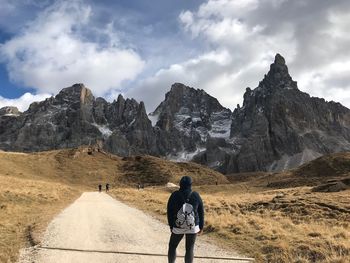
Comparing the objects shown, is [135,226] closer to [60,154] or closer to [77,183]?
[77,183]

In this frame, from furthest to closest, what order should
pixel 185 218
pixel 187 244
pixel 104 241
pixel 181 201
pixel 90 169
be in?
pixel 90 169, pixel 104 241, pixel 187 244, pixel 181 201, pixel 185 218

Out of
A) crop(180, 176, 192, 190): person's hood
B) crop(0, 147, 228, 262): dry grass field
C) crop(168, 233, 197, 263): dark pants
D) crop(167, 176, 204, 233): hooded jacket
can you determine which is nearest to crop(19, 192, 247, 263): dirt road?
crop(168, 233, 197, 263): dark pants

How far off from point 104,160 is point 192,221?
512 ft

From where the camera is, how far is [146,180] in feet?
479

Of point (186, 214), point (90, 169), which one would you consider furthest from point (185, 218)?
point (90, 169)

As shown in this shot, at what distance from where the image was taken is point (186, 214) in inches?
437

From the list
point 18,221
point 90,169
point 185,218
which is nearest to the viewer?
point 185,218

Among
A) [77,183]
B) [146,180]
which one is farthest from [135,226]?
[146,180]

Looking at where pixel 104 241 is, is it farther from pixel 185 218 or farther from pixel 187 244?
pixel 185 218

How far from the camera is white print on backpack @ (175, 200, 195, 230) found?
36.3ft

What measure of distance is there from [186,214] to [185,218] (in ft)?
0.32

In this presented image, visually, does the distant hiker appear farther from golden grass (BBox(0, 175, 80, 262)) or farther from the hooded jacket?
golden grass (BBox(0, 175, 80, 262))

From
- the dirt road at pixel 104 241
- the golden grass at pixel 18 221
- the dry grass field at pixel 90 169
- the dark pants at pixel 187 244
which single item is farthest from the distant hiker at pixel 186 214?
the dry grass field at pixel 90 169

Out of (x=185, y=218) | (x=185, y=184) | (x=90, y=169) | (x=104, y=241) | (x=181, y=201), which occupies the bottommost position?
A: (x=104, y=241)
